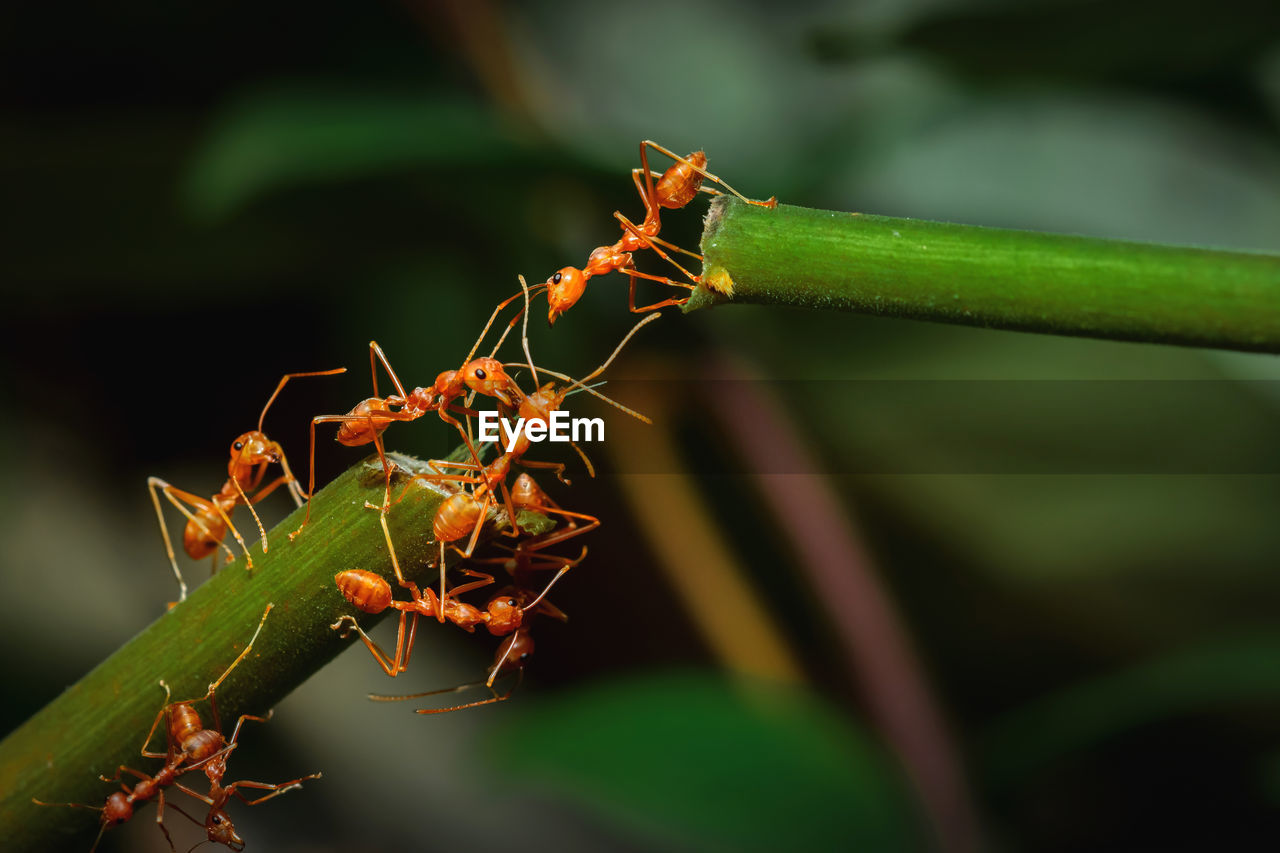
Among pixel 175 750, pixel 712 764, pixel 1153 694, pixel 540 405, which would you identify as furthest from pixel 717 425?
pixel 175 750

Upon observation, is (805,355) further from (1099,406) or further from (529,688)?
(529,688)

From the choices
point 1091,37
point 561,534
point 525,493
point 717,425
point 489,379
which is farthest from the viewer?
point 717,425

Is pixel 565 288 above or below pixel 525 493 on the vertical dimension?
above

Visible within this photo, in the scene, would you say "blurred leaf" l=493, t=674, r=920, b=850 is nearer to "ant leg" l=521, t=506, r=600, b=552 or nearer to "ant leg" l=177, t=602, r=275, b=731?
"ant leg" l=521, t=506, r=600, b=552

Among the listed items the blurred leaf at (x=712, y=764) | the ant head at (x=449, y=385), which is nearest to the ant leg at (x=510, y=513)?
the ant head at (x=449, y=385)

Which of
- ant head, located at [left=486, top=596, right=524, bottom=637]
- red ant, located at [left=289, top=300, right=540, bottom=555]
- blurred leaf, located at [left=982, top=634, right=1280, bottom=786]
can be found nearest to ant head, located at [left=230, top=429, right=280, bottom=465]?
red ant, located at [left=289, top=300, right=540, bottom=555]

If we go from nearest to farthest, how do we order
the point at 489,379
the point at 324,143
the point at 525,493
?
the point at 525,493 < the point at 489,379 < the point at 324,143

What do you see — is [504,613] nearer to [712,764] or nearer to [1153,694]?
[712,764]
